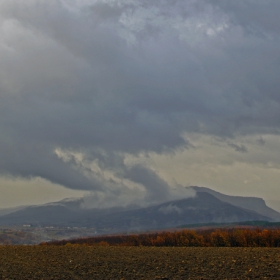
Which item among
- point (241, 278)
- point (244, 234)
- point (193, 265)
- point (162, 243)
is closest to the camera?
point (241, 278)

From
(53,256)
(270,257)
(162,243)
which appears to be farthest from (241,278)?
(162,243)

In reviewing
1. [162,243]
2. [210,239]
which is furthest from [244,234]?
[162,243]

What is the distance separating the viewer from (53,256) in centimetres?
6122

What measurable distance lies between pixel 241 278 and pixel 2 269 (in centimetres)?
2599

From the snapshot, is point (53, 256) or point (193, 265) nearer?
point (193, 265)

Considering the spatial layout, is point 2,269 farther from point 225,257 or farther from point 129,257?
point 225,257

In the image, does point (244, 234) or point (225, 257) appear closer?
point (225, 257)

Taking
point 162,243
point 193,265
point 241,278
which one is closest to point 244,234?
point 162,243

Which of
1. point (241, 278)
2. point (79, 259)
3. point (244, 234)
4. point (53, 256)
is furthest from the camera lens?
point (244, 234)

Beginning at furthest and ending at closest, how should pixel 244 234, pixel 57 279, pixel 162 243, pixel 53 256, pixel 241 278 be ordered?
1. pixel 162 243
2. pixel 244 234
3. pixel 53 256
4. pixel 57 279
5. pixel 241 278

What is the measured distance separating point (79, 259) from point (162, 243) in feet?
279

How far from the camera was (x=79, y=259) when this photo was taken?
56781mm

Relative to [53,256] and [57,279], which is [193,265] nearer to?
[57,279]

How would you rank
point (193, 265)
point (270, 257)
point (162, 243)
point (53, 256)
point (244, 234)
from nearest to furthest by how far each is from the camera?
1. point (193, 265)
2. point (270, 257)
3. point (53, 256)
4. point (244, 234)
5. point (162, 243)
